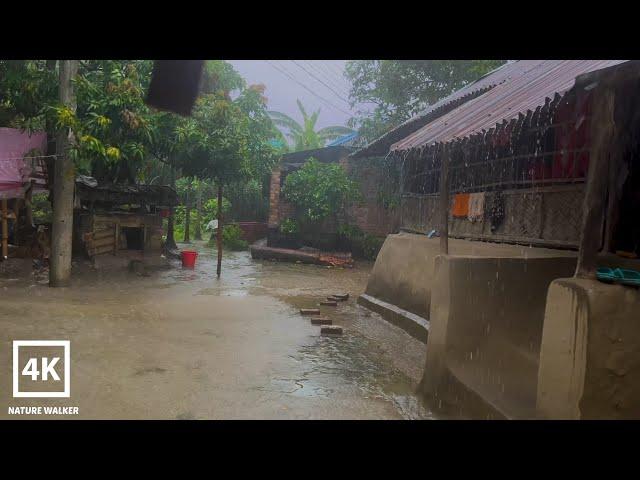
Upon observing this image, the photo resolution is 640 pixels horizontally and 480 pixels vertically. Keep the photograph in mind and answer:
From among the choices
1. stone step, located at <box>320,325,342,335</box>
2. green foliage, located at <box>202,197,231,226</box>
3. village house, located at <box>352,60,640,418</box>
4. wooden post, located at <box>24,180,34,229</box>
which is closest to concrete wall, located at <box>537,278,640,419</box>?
village house, located at <box>352,60,640,418</box>

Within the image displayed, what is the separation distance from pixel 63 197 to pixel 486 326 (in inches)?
355

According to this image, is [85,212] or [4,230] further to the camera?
[85,212]

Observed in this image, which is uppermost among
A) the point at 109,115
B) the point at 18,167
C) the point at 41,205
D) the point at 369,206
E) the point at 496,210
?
the point at 109,115

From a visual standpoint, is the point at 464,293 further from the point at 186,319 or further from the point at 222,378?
the point at 186,319

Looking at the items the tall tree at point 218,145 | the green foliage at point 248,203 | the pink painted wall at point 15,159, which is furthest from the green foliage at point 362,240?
the pink painted wall at point 15,159

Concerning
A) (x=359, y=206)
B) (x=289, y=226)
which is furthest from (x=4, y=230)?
(x=359, y=206)

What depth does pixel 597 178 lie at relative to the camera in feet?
13.1

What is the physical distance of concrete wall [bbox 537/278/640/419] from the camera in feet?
11.9

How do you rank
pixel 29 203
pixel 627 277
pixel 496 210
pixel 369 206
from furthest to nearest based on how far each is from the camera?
pixel 369 206
pixel 29 203
pixel 496 210
pixel 627 277

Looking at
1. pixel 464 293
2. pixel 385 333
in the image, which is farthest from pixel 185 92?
pixel 385 333

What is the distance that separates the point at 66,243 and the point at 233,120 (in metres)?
5.58

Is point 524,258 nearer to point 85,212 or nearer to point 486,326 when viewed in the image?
point 486,326
